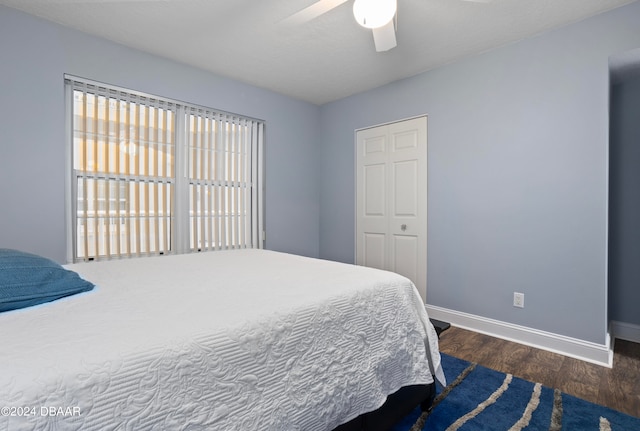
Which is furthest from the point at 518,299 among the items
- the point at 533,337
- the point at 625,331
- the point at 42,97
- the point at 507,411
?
the point at 42,97

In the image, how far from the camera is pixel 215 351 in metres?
0.89

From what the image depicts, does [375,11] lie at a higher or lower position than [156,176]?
higher

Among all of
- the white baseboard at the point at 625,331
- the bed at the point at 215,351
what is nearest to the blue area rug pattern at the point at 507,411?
the bed at the point at 215,351

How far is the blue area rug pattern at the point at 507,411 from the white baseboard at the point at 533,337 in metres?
0.67

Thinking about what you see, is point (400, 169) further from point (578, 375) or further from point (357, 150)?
point (578, 375)

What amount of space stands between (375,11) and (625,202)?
2667 mm

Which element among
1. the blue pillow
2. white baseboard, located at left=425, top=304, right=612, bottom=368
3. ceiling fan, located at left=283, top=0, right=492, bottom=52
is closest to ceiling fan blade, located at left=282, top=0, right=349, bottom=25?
ceiling fan, located at left=283, top=0, right=492, bottom=52

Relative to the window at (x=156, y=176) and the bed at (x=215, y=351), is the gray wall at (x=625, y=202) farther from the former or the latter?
the window at (x=156, y=176)

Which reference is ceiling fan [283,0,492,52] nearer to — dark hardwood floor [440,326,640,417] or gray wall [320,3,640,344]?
gray wall [320,3,640,344]

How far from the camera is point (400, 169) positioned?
134 inches

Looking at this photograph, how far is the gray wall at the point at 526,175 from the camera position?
2271 millimetres

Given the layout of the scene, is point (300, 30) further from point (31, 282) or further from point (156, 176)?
point (31, 282)

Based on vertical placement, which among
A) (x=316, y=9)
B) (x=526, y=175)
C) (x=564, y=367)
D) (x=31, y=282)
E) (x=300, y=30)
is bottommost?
(x=564, y=367)

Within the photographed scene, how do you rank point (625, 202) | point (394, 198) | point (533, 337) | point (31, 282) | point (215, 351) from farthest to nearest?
point (394, 198) < point (625, 202) < point (533, 337) < point (31, 282) < point (215, 351)
